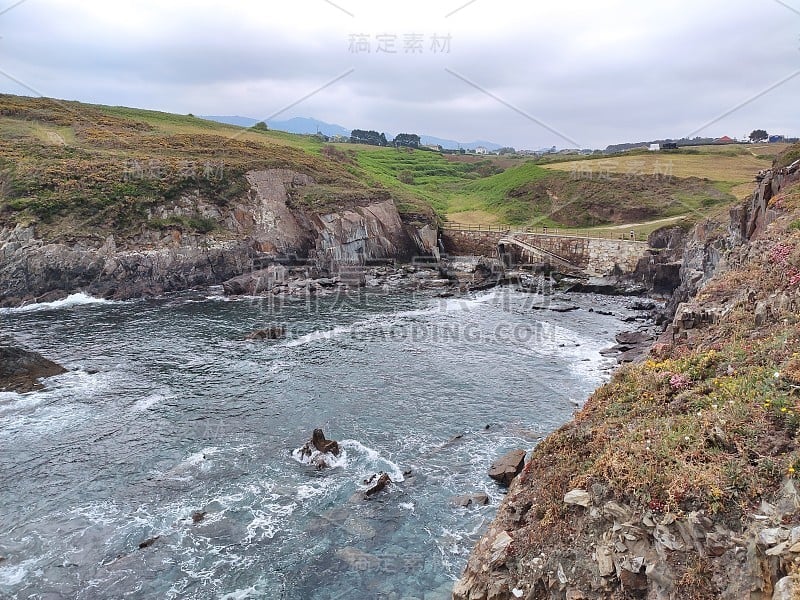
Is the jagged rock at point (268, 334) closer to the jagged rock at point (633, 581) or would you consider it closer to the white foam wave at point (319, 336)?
the white foam wave at point (319, 336)

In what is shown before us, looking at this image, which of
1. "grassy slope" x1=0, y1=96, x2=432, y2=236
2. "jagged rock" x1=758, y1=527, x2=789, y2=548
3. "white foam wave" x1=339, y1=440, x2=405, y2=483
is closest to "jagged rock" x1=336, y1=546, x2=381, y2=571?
"white foam wave" x1=339, y1=440, x2=405, y2=483

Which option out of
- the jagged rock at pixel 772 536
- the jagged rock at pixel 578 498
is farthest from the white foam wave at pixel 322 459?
the jagged rock at pixel 772 536

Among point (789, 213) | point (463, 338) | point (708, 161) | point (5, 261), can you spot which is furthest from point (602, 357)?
point (708, 161)

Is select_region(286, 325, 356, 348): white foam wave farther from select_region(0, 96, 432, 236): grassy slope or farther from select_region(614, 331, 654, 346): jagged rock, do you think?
select_region(0, 96, 432, 236): grassy slope

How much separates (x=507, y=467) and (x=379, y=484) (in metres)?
6.07

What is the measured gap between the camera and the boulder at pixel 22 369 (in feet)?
117

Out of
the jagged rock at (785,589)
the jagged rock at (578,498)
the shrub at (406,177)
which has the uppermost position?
the shrub at (406,177)

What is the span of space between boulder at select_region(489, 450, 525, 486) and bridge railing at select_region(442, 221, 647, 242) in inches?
2126

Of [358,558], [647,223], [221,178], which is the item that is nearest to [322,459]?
[358,558]

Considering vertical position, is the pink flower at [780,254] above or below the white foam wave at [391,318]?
above

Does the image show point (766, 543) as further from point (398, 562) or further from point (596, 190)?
point (596, 190)

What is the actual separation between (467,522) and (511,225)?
75229mm

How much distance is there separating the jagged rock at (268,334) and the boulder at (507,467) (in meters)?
25.9

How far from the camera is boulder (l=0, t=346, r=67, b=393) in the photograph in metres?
35.6
